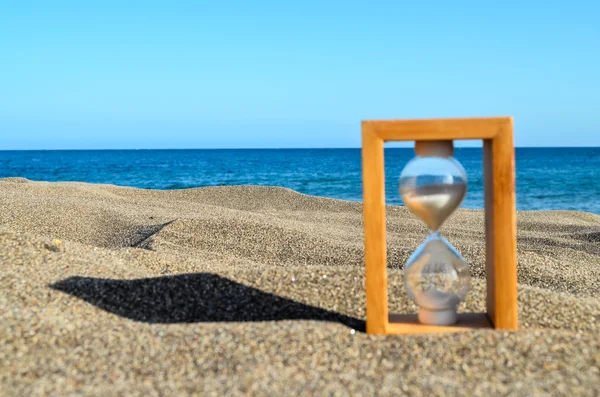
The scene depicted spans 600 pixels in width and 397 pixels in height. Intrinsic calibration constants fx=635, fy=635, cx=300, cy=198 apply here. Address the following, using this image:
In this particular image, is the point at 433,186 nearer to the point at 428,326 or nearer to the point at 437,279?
the point at 437,279

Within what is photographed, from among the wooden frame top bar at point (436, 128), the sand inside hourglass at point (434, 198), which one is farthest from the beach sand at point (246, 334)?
the wooden frame top bar at point (436, 128)

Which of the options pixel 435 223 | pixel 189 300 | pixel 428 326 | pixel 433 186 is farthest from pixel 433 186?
pixel 189 300

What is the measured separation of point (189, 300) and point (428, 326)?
1.25m

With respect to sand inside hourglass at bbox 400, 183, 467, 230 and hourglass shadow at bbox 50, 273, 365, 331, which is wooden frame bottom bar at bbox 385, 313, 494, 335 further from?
sand inside hourglass at bbox 400, 183, 467, 230

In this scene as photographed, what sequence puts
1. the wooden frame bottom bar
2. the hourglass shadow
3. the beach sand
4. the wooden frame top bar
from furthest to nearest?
the hourglass shadow → the wooden frame bottom bar → the wooden frame top bar → the beach sand

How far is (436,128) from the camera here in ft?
8.54

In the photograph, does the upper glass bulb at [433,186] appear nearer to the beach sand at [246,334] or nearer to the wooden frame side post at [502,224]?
the wooden frame side post at [502,224]

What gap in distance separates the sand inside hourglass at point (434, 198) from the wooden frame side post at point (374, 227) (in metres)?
0.12

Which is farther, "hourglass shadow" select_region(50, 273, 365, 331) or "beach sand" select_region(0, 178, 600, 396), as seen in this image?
"hourglass shadow" select_region(50, 273, 365, 331)

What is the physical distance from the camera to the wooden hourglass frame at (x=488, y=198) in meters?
2.59

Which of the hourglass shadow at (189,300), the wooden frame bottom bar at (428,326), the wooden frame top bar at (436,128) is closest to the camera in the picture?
the wooden frame top bar at (436,128)

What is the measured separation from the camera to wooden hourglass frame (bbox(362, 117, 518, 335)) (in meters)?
2.59

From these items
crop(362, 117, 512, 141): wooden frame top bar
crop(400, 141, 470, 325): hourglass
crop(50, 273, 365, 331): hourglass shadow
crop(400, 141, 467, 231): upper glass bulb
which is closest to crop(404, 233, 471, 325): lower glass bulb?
crop(400, 141, 470, 325): hourglass

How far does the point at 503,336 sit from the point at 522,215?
27.7ft
